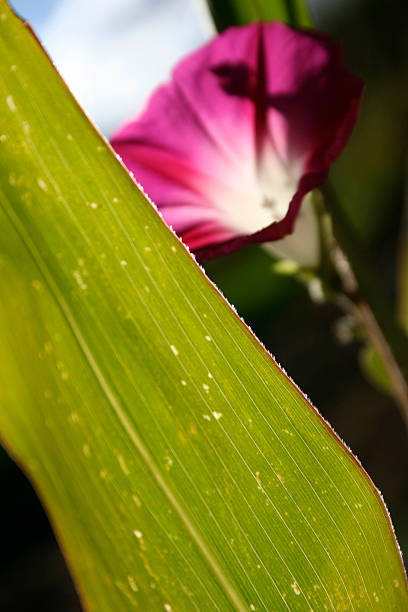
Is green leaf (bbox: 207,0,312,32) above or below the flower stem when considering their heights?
above

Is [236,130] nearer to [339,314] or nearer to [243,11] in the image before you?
[243,11]

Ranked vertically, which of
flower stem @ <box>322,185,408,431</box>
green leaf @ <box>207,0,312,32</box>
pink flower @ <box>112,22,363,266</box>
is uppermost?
green leaf @ <box>207,0,312,32</box>

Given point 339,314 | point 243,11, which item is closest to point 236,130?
point 243,11

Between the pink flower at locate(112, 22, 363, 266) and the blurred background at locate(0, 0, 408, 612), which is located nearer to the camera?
the pink flower at locate(112, 22, 363, 266)

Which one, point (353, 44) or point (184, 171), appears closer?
point (184, 171)

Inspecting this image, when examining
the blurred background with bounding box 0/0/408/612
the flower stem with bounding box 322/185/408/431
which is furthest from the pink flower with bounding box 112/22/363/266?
the blurred background with bounding box 0/0/408/612

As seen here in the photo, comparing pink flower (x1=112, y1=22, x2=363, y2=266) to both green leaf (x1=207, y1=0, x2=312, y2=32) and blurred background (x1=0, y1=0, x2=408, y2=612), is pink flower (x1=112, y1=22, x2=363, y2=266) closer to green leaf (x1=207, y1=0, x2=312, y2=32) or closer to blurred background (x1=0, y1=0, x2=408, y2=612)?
green leaf (x1=207, y1=0, x2=312, y2=32)

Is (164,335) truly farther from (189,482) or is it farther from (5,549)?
(5,549)

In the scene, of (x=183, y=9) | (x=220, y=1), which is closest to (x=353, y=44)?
(x=183, y=9)
